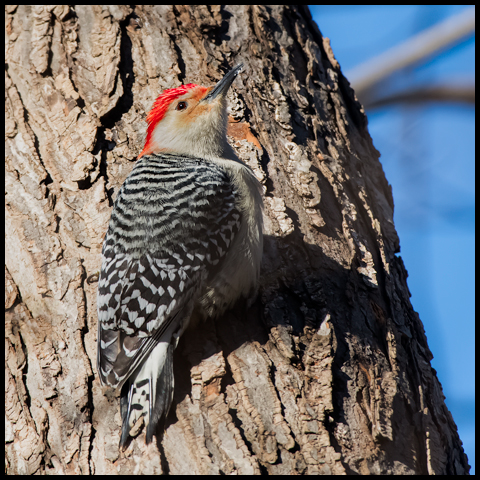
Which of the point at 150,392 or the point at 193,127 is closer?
the point at 150,392

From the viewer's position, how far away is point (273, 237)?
3.63 m

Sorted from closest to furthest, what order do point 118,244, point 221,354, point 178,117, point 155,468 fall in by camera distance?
point 155,468
point 221,354
point 118,244
point 178,117

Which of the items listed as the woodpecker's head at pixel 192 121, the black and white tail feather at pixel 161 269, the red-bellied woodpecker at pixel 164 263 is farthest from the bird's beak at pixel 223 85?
the black and white tail feather at pixel 161 269

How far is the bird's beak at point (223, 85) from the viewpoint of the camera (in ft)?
13.1

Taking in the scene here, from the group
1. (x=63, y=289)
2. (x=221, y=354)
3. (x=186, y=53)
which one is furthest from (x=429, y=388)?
(x=186, y=53)

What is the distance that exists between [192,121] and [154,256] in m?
1.57

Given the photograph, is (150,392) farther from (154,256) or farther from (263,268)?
(263,268)

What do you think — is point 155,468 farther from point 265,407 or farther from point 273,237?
point 273,237

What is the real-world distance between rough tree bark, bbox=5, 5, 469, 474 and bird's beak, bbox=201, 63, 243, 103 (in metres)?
0.14

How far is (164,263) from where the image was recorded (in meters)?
3.17

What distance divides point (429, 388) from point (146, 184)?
233 cm

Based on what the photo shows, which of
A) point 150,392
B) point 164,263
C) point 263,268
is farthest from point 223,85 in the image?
point 150,392

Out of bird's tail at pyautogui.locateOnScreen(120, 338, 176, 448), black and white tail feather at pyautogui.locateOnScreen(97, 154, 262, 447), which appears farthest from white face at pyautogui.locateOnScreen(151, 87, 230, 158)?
bird's tail at pyautogui.locateOnScreen(120, 338, 176, 448)

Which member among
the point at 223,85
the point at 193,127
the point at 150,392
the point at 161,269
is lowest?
the point at 150,392
